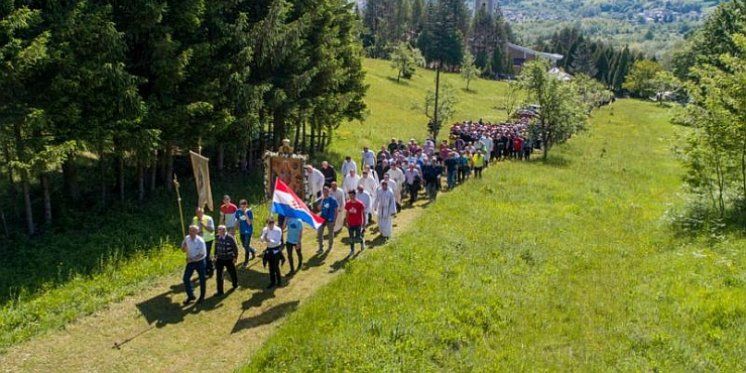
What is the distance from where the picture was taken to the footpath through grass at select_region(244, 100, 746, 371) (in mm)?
10242

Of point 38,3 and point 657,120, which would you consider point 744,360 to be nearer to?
point 38,3

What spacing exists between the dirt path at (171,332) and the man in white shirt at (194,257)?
0.36 metres

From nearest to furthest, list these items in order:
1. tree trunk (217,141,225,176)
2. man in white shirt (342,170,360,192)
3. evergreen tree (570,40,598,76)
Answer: man in white shirt (342,170,360,192) < tree trunk (217,141,225,176) < evergreen tree (570,40,598,76)

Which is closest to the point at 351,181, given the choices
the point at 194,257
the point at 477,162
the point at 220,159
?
the point at 220,159

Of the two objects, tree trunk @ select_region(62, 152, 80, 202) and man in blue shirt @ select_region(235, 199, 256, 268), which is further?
tree trunk @ select_region(62, 152, 80, 202)

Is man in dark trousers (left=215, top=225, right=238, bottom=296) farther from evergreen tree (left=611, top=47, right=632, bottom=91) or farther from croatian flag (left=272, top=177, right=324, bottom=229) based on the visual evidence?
evergreen tree (left=611, top=47, right=632, bottom=91)

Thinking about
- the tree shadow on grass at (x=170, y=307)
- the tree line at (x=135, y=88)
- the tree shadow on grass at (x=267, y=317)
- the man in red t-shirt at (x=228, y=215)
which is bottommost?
the tree shadow on grass at (x=170, y=307)

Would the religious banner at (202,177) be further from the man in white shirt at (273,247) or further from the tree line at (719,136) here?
the tree line at (719,136)

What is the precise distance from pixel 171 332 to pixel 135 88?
7.89m

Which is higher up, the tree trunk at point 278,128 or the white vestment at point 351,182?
the tree trunk at point 278,128

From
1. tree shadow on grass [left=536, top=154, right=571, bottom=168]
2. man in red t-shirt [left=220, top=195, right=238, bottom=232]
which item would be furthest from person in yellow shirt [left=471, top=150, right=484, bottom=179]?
man in red t-shirt [left=220, top=195, right=238, bottom=232]

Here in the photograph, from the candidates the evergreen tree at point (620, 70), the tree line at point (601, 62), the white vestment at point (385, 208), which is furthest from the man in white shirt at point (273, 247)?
the evergreen tree at point (620, 70)

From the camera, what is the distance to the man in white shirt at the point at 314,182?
18.9m

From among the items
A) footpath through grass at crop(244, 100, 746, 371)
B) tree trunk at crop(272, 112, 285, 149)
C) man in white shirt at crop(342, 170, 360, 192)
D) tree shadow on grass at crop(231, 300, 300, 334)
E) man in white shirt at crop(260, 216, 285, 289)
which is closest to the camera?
footpath through grass at crop(244, 100, 746, 371)
